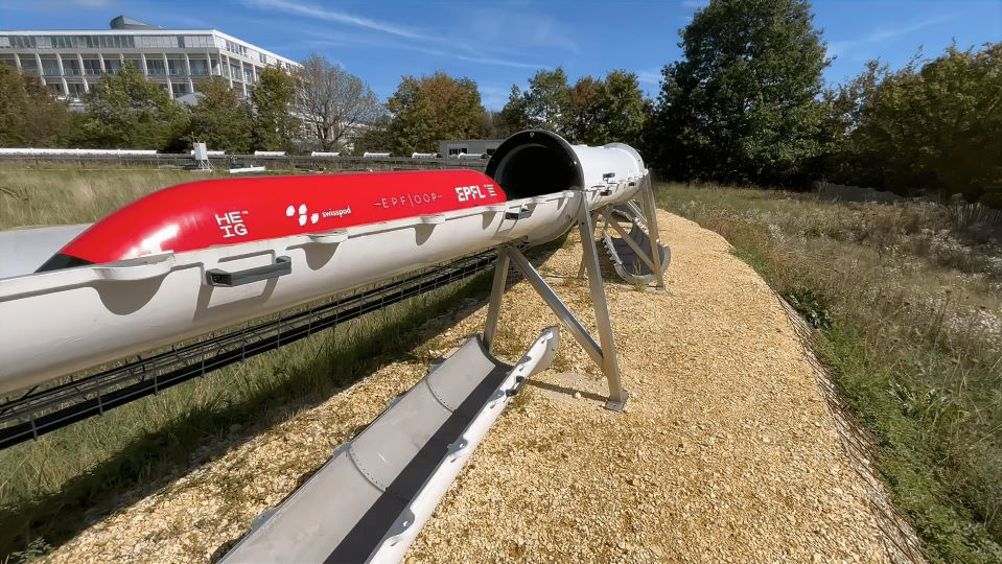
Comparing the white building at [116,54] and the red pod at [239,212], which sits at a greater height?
the white building at [116,54]

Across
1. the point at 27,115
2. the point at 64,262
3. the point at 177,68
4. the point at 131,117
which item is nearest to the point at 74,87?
the point at 177,68

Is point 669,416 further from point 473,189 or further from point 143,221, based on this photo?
point 143,221

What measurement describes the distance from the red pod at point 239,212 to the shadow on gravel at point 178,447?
6.97 feet

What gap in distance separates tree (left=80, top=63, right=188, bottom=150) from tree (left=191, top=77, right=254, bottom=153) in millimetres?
2134

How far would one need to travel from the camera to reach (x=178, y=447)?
328 centimetres

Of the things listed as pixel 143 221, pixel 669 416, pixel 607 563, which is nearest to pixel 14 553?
pixel 143 221

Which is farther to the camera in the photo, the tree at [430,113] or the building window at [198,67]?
the building window at [198,67]

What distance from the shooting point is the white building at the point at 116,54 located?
82125 mm

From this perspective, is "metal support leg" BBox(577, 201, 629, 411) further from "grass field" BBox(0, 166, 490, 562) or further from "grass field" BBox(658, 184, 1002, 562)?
"grass field" BBox(0, 166, 490, 562)

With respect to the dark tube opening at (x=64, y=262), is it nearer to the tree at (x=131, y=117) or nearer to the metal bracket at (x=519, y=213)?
the metal bracket at (x=519, y=213)

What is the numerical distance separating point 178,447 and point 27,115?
171 feet

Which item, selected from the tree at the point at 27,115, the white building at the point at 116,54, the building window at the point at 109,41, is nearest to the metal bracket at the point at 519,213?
the tree at the point at 27,115

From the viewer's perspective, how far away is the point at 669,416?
3949 millimetres

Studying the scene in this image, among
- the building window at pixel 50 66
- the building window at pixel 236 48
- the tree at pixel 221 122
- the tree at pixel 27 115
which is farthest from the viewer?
the building window at pixel 236 48
